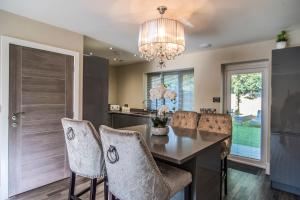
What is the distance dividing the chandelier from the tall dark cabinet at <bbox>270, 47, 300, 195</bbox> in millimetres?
1609

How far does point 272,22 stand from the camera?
2.49m

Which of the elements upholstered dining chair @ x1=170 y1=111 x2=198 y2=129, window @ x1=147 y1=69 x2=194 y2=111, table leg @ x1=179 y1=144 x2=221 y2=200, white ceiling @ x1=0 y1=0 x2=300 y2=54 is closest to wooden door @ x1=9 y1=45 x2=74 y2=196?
white ceiling @ x1=0 y1=0 x2=300 y2=54

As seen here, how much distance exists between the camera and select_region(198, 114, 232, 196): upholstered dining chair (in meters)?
2.34

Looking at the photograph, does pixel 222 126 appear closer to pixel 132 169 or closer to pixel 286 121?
pixel 286 121

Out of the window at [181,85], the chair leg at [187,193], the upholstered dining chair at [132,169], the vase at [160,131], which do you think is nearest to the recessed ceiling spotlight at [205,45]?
the window at [181,85]

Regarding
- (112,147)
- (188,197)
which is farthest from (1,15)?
(188,197)

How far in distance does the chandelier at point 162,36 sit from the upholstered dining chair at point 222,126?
3.50ft

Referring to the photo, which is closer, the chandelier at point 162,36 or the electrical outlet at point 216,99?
the chandelier at point 162,36

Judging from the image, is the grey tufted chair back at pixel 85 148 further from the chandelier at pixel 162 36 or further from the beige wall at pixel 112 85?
the beige wall at pixel 112 85

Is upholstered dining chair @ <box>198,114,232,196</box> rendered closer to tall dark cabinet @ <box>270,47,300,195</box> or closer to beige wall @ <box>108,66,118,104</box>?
tall dark cabinet @ <box>270,47,300,195</box>

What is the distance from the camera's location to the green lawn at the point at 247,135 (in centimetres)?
354

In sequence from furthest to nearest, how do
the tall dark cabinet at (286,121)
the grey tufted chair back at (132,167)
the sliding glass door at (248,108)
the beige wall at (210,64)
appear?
the sliding glass door at (248,108), the beige wall at (210,64), the tall dark cabinet at (286,121), the grey tufted chair back at (132,167)

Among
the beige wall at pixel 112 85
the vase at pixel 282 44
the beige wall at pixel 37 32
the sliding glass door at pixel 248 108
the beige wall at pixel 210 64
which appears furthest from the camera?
the beige wall at pixel 112 85

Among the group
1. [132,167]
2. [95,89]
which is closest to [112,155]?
[132,167]
